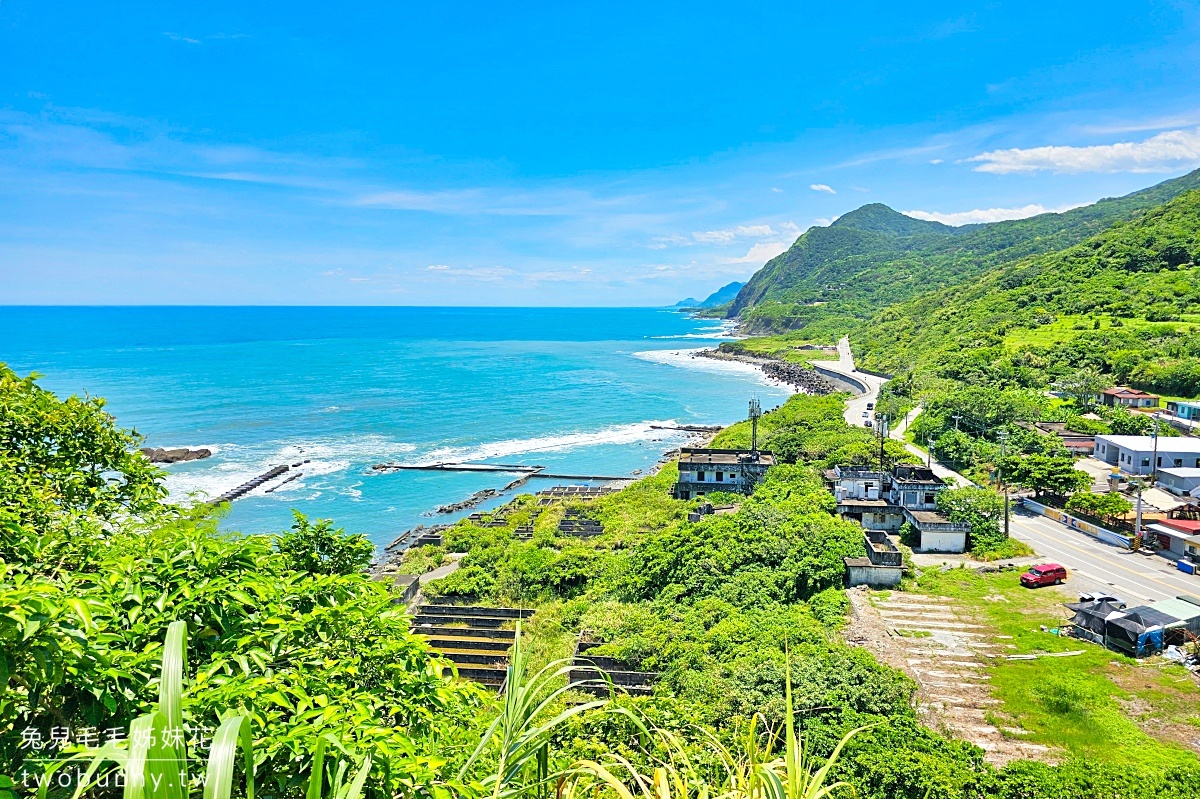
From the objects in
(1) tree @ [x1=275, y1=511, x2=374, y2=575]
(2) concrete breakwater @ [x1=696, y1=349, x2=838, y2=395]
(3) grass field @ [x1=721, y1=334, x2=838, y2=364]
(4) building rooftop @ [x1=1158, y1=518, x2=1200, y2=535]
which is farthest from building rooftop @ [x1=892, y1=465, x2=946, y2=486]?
(3) grass field @ [x1=721, y1=334, x2=838, y2=364]

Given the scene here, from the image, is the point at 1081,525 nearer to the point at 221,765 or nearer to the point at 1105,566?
the point at 1105,566

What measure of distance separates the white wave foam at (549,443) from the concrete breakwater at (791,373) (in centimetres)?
2401

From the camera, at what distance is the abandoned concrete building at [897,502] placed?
24.8 m

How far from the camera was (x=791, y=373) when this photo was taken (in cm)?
9231

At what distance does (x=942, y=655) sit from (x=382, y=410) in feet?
197

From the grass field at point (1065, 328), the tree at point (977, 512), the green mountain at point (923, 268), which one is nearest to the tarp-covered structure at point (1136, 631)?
the tree at point (977, 512)

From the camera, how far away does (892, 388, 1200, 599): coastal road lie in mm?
20188

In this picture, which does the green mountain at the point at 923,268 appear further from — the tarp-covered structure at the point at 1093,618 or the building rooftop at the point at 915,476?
the tarp-covered structure at the point at 1093,618

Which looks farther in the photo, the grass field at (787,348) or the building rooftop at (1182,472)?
the grass field at (787,348)

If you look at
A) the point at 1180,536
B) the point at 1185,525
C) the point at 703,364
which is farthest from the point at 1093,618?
the point at 703,364

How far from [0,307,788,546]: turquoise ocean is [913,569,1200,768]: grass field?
1842 centimetres

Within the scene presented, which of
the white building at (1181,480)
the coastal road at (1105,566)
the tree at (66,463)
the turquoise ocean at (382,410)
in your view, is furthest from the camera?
the turquoise ocean at (382,410)

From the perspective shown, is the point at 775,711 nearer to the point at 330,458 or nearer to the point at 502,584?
the point at 502,584

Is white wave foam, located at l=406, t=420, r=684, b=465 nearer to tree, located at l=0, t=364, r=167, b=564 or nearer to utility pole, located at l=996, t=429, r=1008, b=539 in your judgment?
utility pole, located at l=996, t=429, r=1008, b=539
